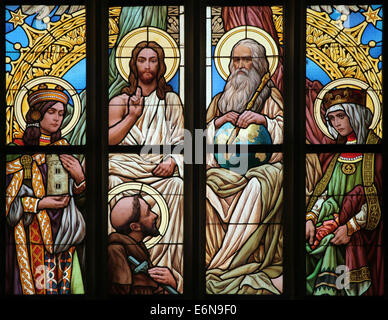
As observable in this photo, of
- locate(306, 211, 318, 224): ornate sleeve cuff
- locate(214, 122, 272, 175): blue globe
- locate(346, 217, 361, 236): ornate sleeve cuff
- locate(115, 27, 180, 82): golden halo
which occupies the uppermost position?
locate(115, 27, 180, 82): golden halo

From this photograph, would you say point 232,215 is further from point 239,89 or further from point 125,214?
point 239,89

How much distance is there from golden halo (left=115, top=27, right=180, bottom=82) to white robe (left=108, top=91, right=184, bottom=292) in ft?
0.78

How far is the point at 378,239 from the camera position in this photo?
10.9 feet

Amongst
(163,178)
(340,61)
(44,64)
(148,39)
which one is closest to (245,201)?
(163,178)

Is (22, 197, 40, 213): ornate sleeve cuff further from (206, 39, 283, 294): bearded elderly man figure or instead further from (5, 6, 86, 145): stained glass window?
(206, 39, 283, 294): bearded elderly man figure

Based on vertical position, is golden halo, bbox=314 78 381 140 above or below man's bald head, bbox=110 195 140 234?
above

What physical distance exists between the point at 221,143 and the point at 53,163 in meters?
1.14

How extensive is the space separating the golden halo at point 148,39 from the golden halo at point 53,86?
Answer: 1.18ft

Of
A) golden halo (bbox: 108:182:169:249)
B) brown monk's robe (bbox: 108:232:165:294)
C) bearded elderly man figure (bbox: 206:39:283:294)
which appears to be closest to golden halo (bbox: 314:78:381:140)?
bearded elderly man figure (bbox: 206:39:283:294)

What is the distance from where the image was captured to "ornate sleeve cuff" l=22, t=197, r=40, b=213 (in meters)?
3.33

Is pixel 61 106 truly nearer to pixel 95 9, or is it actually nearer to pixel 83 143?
pixel 83 143

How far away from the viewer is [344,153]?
11.0ft

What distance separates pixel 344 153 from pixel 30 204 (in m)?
2.14

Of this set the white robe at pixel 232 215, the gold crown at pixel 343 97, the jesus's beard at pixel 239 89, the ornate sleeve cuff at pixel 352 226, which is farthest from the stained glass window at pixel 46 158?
the ornate sleeve cuff at pixel 352 226
